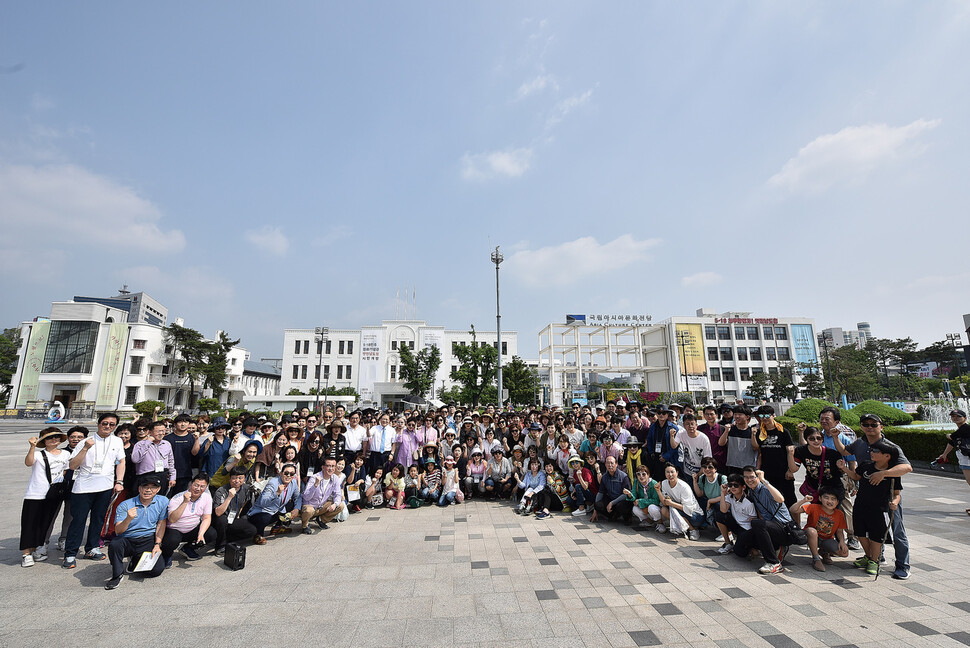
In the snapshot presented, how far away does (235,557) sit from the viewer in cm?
530

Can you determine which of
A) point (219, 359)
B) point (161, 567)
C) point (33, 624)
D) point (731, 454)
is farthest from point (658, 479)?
point (219, 359)

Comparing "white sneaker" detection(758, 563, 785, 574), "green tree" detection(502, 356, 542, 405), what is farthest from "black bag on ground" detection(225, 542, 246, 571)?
"green tree" detection(502, 356, 542, 405)

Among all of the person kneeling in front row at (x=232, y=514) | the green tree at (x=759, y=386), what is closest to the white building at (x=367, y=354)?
the green tree at (x=759, y=386)

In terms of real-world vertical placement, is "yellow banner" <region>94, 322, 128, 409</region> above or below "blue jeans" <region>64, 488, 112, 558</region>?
above

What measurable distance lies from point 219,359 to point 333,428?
147 feet

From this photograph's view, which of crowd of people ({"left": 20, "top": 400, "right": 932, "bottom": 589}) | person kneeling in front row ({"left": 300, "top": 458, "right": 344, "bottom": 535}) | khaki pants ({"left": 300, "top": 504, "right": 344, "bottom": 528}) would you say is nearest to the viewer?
crowd of people ({"left": 20, "top": 400, "right": 932, "bottom": 589})

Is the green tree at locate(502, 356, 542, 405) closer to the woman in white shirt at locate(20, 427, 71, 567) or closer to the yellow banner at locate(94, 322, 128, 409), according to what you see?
the woman in white shirt at locate(20, 427, 71, 567)

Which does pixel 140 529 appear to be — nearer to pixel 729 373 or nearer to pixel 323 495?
pixel 323 495

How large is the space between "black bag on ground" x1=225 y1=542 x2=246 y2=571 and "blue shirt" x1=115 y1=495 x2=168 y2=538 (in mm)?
940

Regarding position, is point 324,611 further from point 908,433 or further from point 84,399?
point 84,399

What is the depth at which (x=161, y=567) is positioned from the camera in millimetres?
5082

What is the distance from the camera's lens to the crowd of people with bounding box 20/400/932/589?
206 inches

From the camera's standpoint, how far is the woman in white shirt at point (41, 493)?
534 centimetres

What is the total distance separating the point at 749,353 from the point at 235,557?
236 feet
